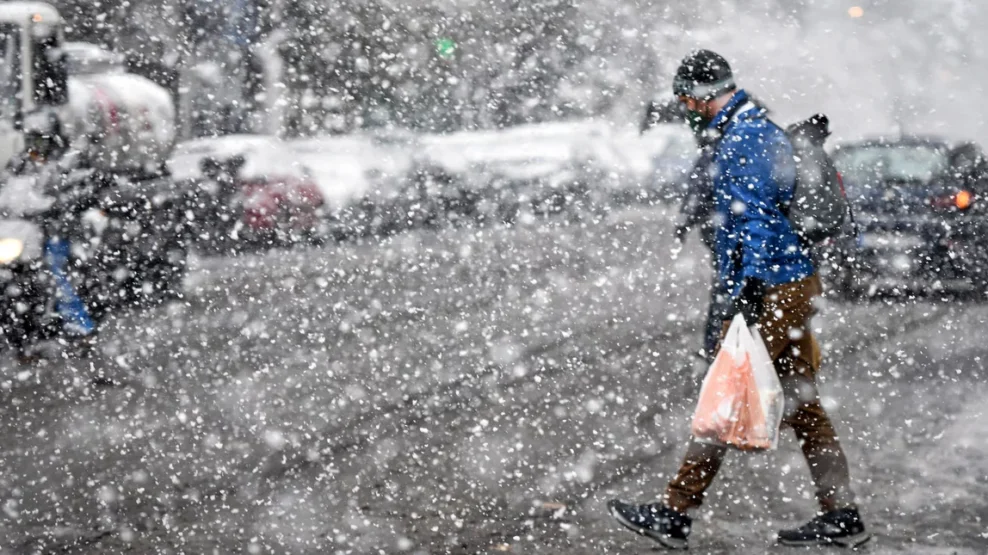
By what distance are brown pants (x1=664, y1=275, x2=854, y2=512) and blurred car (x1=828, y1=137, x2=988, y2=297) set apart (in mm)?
6513

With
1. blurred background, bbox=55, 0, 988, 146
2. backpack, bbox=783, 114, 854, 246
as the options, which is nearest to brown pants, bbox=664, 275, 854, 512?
backpack, bbox=783, 114, 854, 246

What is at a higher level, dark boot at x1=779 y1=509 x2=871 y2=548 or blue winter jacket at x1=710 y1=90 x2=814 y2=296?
blue winter jacket at x1=710 y1=90 x2=814 y2=296

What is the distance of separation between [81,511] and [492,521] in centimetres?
172

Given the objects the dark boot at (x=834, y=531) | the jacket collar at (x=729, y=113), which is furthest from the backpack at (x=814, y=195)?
the dark boot at (x=834, y=531)

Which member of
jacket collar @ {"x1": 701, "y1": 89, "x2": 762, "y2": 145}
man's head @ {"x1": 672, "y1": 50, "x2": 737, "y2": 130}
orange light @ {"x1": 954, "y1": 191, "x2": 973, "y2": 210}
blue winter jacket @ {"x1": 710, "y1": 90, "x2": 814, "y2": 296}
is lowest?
orange light @ {"x1": 954, "y1": 191, "x2": 973, "y2": 210}

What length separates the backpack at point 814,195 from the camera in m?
4.55

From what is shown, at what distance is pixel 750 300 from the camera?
4.62m

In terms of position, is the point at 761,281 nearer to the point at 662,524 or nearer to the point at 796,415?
the point at 796,415

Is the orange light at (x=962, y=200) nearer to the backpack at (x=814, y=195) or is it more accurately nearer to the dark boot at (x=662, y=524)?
the backpack at (x=814, y=195)

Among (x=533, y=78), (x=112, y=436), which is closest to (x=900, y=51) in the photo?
(x=533, y=78)

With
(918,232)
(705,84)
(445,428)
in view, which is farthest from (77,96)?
(705,84)

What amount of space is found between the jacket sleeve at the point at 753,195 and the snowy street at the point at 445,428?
3.51ft

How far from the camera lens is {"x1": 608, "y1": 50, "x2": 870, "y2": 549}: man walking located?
15.0 feet

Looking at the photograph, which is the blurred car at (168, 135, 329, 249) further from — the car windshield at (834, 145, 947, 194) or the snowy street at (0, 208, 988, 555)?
the car windshield at (834, 145, 947, 194)
